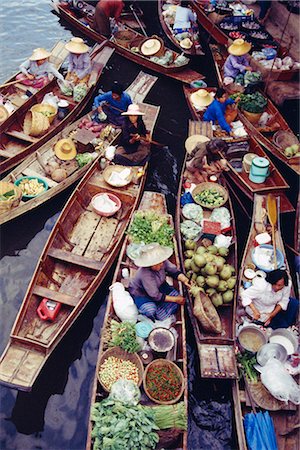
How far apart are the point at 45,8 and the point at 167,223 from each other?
1557 centimetres

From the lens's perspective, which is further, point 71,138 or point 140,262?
point 71,138

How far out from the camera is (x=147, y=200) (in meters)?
8.73

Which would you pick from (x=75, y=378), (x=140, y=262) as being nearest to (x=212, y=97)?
(x=140, y=262)

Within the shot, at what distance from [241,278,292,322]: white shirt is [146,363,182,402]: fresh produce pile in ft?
6.34

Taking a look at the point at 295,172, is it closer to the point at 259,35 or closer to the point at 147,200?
the point at 147,200

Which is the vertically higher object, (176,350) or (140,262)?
(140,262)

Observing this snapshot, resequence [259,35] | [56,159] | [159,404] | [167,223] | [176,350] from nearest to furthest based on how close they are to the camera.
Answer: [159,404], [176,350], [167,223], [56,159], [259,35]

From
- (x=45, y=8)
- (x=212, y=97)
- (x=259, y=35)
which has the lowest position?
(x=212, y=97)

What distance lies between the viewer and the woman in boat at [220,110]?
10617mm

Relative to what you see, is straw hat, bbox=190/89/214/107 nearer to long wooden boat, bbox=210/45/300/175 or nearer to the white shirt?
long wooden boat, bbox=210/45/300/175

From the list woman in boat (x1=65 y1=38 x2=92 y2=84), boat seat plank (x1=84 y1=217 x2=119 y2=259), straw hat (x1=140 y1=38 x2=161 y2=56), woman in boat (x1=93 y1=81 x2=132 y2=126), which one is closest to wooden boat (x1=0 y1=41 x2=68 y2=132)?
woman in boat (x1=65 y1=38 x2=92 y2=84)

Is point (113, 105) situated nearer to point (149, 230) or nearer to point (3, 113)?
point (3, 113)

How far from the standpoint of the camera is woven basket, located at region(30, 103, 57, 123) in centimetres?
1046

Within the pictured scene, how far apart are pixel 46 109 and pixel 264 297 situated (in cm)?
740
